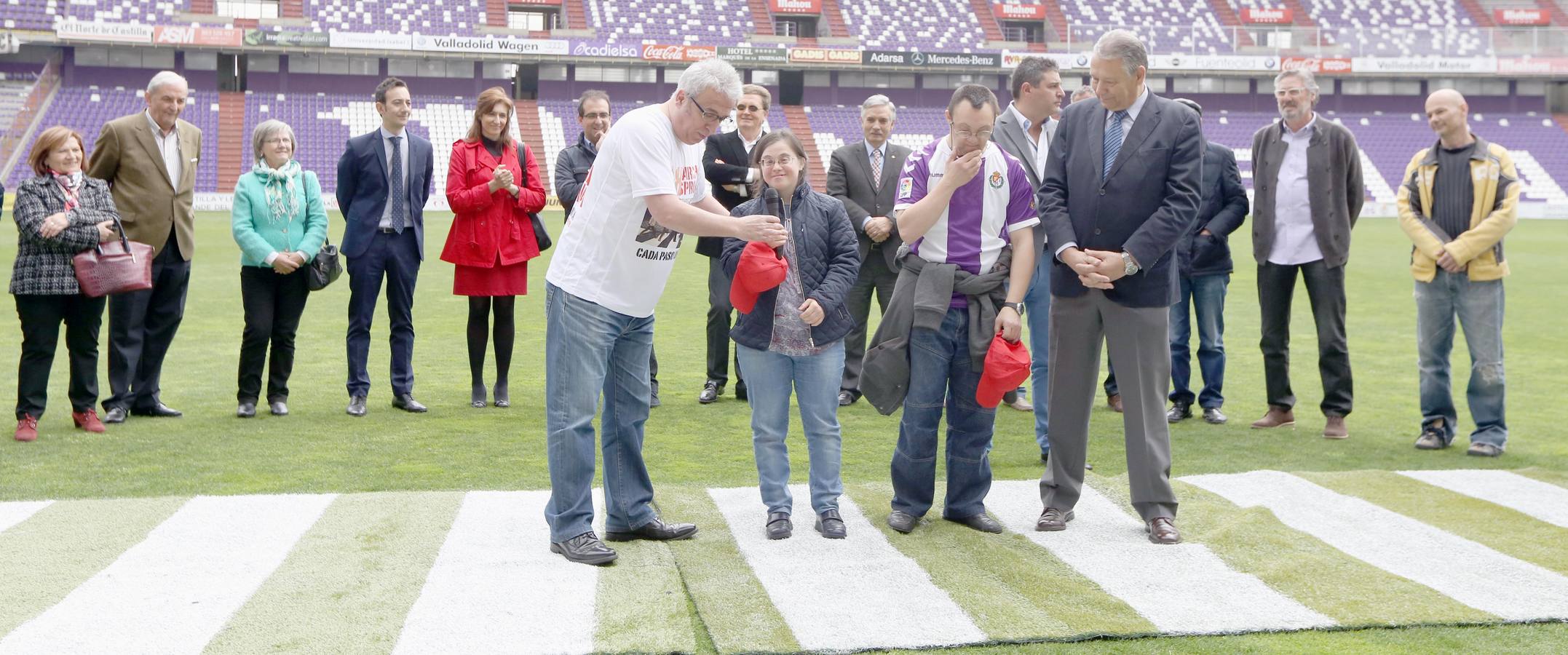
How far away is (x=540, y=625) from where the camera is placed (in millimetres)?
3537

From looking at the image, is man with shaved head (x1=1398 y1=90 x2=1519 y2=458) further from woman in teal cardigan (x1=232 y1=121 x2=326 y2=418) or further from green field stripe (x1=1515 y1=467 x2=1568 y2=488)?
woman in teal cardigan (x1=232 y1=121 x2=326 y2=418)

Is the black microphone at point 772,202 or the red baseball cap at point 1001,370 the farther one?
the black microphone at point 772,202

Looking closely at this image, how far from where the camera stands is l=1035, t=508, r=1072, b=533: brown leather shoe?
4738 mm

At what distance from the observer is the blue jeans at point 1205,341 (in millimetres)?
7273

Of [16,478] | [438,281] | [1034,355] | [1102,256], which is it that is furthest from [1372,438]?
[438,281]

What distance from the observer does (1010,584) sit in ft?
13.1

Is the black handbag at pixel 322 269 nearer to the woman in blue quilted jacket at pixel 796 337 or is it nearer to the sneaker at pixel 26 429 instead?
the sneaker at pixel 26 429

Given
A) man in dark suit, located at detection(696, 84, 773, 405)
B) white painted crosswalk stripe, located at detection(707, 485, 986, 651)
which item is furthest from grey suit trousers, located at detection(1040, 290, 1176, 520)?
man in dark suit, located at detection(696, 84, 773, 405)

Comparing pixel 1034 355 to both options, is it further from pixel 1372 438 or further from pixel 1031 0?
pixel 1031 0

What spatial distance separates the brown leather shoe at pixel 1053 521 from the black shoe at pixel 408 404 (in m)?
4.10

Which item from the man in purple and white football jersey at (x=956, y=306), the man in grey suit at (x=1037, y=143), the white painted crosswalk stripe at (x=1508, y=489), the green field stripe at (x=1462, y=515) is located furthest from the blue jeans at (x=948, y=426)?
the white painted crosswalk stripe at (x=1508, y=489)

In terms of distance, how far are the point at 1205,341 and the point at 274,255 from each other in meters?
5.27

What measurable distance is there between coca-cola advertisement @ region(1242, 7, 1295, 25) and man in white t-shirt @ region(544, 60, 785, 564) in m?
46.8

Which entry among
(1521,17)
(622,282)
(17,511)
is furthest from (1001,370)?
(1521,17)
